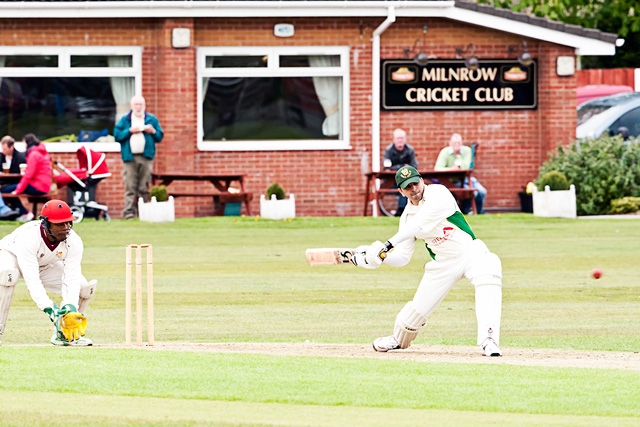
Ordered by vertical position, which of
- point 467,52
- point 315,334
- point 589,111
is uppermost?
point 467,52

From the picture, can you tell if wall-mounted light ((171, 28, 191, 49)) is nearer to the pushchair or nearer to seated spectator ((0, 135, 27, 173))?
the pushchair

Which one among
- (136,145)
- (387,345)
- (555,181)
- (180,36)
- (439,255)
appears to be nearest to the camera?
(439,255)

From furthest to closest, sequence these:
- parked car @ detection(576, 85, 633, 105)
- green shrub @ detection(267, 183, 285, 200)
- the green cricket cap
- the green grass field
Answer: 1. parked car @ detection(576, 85, 633, 105)
2. green shrub @ detection(267, 183, 285, 200)
3. the green cricket cap
4. the green grass field

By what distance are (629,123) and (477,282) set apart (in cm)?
1803

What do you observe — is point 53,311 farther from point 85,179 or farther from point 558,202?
point 558,202

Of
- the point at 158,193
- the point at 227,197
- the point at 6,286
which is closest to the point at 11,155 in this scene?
the point at 158,193

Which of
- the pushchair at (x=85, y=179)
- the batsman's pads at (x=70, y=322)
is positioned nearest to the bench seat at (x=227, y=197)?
the pushchair at (x=85, y=179)

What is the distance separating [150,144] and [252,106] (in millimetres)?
3035

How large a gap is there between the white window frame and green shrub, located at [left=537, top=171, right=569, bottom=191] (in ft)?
23.8

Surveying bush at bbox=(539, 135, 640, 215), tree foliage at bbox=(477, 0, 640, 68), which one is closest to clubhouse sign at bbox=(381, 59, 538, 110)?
bush at bbox=(539, 135, 640, 215)

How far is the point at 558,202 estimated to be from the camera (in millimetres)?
24219

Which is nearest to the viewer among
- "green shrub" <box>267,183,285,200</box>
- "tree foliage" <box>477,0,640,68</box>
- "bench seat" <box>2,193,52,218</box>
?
"bench seat" <box>2,193,52,218</box>

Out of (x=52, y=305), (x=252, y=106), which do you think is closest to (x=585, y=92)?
(x=252, y=106)

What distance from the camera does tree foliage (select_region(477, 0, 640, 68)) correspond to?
3319 centimetres
